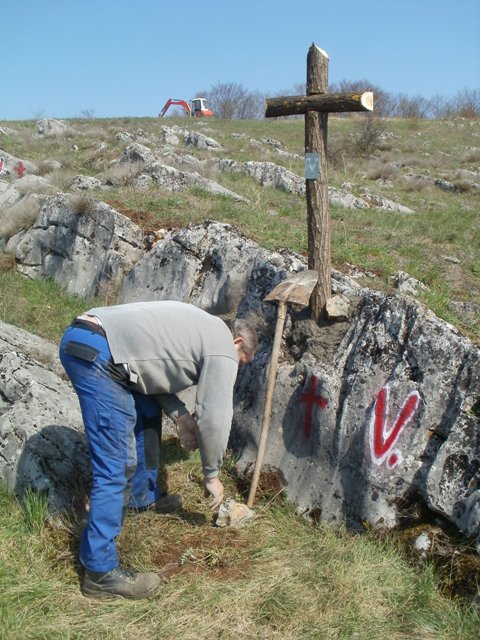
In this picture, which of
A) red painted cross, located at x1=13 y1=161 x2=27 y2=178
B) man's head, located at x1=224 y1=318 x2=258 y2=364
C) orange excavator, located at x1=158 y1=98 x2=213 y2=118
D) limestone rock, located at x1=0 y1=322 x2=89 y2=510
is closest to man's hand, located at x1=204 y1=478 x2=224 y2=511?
man's head, located at x1=224 y1=318 x2=258 y2=364

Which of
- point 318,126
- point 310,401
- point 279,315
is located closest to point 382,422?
point 310,401

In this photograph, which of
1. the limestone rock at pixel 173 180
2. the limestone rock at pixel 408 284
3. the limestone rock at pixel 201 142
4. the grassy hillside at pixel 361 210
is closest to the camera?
the limestone rock at pixel 408 284

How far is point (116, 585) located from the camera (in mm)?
3410

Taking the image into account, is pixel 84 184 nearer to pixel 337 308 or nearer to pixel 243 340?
pixel 337 308

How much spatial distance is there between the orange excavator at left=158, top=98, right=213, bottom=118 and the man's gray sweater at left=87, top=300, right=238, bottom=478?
34818mm

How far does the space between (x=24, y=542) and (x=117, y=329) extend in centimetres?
150

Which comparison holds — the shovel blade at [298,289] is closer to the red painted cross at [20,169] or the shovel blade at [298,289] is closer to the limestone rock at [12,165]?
the red painted cross at [20,169]

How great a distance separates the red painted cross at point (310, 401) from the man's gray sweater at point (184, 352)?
1.28m

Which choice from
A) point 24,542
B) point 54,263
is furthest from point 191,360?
point 54,263

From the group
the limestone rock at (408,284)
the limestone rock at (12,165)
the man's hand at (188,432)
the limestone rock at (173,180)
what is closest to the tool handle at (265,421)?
the man's hand at (188,432)

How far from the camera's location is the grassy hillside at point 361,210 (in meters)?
6.63

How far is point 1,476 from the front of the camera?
4.30m

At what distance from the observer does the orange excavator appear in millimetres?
36688

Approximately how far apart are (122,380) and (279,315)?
1.63 meters
